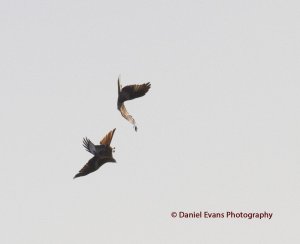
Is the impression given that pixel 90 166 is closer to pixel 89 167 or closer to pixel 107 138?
pixel 89 167

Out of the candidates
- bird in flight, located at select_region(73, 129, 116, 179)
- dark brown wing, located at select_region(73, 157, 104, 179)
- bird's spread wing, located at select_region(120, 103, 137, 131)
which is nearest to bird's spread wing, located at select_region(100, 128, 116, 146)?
bird in flight, located at select_region(73, 129, 116, 179)

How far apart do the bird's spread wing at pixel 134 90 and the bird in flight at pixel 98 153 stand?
1.30 metres

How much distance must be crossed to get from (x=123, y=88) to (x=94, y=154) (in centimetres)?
206

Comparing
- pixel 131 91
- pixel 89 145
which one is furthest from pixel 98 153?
pixel 131 91

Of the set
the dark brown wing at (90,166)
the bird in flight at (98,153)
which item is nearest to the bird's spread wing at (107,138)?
the bird in flight at (98,153)

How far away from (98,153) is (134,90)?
2.07 metres

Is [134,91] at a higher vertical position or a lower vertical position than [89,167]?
higher

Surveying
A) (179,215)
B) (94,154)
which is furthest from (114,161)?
(179,215)

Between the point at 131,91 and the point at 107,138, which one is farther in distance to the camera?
the point at 131,91

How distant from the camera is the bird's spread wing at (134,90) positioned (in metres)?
16.9

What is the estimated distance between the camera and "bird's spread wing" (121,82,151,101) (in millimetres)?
16938

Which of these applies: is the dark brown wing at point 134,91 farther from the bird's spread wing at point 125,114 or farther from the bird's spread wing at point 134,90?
the bird's spread wing at point 125,114

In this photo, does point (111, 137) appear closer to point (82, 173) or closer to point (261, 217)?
point (82, 173)

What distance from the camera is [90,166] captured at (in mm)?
16906
